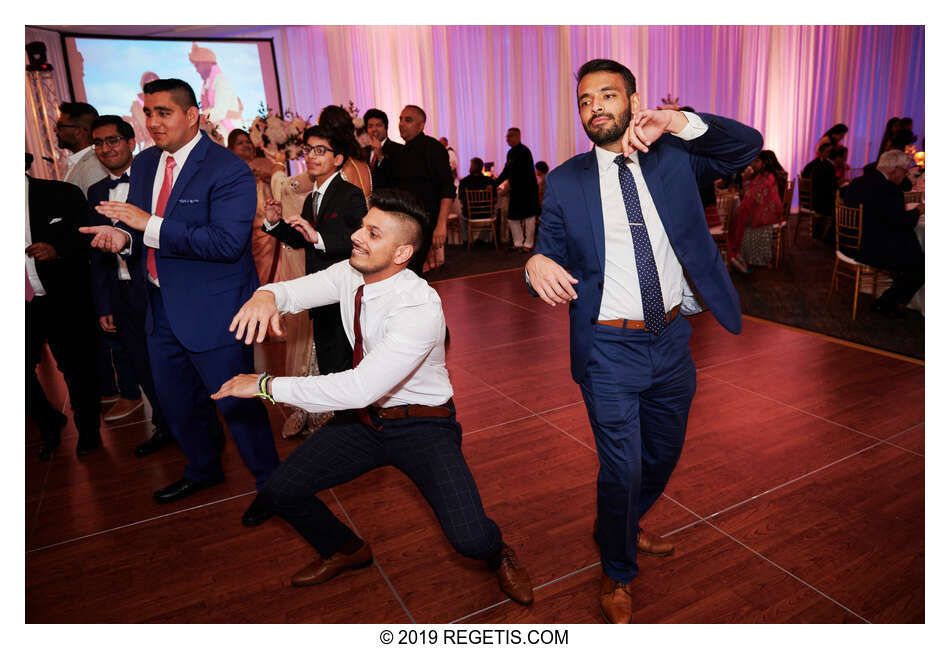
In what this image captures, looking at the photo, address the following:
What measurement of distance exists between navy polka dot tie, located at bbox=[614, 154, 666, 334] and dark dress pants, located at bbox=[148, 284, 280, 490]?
1560mm

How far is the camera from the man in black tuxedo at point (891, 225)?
4594mm

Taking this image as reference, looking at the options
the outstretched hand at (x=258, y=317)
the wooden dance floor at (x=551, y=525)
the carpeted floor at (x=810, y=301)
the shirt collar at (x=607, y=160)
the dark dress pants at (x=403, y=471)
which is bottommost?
the wooden dance floor at (x=551, y=525)

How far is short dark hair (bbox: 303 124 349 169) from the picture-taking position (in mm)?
2748

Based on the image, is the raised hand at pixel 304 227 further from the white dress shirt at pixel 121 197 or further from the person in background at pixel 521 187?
the person in background at pixel 521 187

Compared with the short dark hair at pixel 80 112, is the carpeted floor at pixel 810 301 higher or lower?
lower

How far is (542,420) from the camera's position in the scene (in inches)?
132

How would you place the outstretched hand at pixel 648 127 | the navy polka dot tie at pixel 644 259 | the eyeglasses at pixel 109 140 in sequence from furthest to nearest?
the eyeglasses at pixel 109 140 → the navy polka dot tie at pixel 644 259 → the outstretched hand at pixel 648 127

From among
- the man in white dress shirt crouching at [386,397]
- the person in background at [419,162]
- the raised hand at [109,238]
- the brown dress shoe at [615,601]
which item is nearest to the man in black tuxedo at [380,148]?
the person in background at [419,162]

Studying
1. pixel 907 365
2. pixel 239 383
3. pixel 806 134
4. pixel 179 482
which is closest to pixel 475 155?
pixel 806 134

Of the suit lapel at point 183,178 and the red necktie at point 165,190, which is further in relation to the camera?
the red necktie at point 165,190

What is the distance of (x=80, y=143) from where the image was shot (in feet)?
12.8

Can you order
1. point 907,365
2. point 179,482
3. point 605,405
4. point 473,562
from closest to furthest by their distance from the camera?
point 605,405 < point 473,562 < point 179,482 < point 907,365
